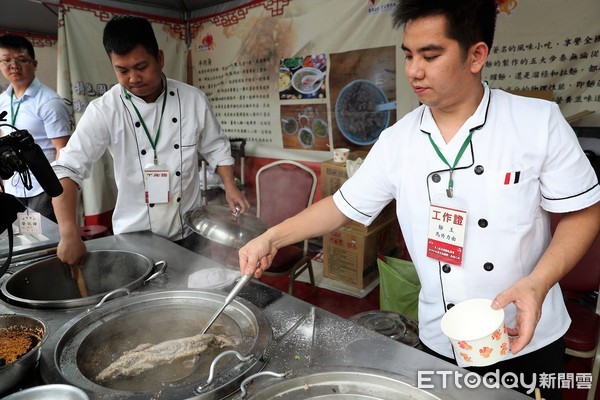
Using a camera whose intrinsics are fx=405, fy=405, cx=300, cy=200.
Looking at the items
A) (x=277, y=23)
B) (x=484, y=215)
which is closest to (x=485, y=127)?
(x=484, y=215)

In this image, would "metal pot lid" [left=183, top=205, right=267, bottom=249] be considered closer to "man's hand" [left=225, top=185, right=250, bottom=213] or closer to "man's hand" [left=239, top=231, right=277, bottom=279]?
"man's hand" [left=239, top=231, right=277, bottom=279]

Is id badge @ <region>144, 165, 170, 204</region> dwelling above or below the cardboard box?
above

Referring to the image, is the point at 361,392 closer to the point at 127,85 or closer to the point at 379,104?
the point at 127,85

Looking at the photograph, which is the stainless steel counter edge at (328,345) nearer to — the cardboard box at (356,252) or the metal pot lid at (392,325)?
the metal pot lid at (392,325)

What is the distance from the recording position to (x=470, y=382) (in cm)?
115

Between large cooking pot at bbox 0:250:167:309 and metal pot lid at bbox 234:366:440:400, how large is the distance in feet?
3.02

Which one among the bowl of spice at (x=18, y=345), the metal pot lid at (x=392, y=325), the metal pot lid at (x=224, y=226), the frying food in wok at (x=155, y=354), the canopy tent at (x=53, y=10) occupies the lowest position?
the metal pot lid at (x=392, y=325)

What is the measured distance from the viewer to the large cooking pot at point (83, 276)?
1905mm

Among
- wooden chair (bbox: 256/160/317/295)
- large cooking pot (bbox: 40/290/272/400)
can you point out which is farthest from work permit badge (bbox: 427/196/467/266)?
wooden chair (bbox: 256/160/317/295)

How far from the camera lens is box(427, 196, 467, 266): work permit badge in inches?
57.9

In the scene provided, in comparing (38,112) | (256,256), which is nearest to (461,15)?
(256,256)

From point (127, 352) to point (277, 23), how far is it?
4243 millimetres

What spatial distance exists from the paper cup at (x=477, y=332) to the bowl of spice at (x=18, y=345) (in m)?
1.20

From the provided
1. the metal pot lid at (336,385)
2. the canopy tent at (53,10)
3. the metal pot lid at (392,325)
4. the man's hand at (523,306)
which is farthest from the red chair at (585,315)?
the canopy tent at (53,10)
